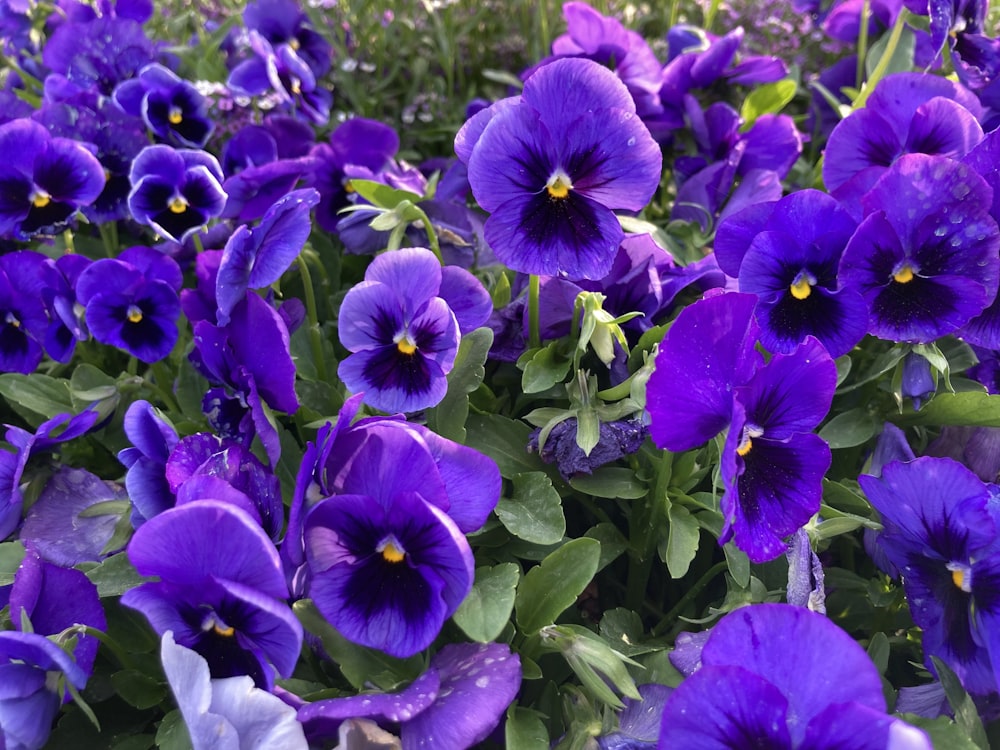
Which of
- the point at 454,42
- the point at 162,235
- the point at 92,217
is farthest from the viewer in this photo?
the point at 454,42

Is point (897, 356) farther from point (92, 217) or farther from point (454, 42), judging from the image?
point (454, 42)

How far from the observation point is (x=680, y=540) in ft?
2.80

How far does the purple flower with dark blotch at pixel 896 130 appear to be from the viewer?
3.29 feet

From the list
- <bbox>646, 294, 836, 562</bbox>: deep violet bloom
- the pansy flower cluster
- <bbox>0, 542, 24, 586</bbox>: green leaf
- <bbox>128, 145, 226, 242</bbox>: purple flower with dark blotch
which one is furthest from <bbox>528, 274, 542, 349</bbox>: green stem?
<bbox>0, 542, 24, 586</bbox>: green leaf

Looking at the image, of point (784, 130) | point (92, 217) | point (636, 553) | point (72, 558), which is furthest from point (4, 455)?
point (784, 130)

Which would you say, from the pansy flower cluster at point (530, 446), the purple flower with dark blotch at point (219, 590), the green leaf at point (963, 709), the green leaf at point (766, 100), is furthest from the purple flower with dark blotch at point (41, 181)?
the green leaf at point (963, 709)

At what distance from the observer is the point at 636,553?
96 centimetres

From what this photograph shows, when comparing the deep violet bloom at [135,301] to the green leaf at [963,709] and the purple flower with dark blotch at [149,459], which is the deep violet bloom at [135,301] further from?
the green leaf at [963,709]

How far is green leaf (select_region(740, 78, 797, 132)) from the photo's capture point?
1.50 m

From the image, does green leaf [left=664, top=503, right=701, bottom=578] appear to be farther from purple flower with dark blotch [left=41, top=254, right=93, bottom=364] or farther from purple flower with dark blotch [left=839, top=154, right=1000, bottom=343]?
purple flower with dark blotch [left=41, top=254, right=93, bottom=364]

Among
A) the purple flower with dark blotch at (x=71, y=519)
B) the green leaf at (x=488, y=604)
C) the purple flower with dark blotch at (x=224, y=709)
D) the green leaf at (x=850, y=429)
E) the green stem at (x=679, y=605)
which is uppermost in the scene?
the purple flower with dark blotch at (x=224, y=709)

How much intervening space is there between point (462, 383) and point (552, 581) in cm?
24

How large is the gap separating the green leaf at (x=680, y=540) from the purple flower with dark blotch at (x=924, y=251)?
0.92 ft

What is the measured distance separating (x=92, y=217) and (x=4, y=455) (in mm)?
480
